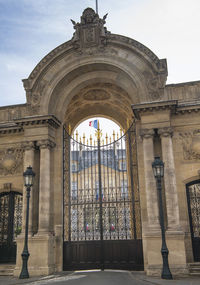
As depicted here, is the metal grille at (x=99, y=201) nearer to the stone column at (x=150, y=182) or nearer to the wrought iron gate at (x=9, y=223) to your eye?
the stone column at (x=150, y=182)

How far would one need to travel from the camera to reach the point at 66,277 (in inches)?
530

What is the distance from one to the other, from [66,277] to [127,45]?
12371 millimetres

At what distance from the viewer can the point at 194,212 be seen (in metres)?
15.4

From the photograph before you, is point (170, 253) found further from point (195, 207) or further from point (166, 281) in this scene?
point (195, 207)

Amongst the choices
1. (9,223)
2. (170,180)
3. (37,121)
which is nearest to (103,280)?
(170,180)

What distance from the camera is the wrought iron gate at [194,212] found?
15.0m

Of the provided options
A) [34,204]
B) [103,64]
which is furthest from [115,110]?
[34,204]

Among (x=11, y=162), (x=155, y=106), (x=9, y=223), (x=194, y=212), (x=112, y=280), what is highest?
(x=155, y=106)

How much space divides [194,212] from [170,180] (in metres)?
2.42

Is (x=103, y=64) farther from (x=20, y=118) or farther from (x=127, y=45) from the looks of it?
(x=20, y=118)

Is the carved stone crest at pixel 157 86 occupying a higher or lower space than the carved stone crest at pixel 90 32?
lower

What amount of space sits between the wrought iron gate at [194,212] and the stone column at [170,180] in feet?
5.11

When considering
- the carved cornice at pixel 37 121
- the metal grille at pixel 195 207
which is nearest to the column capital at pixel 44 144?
the carved cornice at pixel 37 121

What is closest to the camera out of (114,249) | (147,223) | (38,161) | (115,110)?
→ (147,223)
